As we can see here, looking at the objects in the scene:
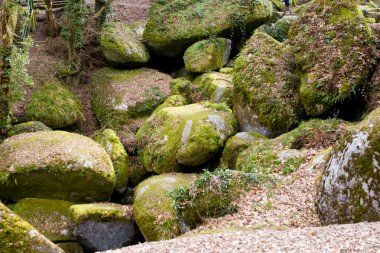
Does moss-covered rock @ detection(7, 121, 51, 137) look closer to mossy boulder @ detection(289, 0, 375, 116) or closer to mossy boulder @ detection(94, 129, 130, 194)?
mossy boulder @ detection(94, 129, 130, 194)

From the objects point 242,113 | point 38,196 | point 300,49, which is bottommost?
point 38,196

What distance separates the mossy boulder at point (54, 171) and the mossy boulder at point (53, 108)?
384 cm

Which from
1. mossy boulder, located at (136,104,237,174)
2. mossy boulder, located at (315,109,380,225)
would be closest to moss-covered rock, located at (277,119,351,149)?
mossy boulder, located at (136,104,237,174)

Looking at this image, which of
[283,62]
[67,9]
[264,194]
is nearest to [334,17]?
[283,62]

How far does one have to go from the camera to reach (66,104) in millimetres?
17812

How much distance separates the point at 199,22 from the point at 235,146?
935 centimetres

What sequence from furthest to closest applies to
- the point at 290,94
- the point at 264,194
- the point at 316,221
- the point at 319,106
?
the point at 290,94 → the point at 319,106 → the point at 264,194 → the point at 316,221

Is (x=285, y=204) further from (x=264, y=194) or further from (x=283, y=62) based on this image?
(x=283, y=62)

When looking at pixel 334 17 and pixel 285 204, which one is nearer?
pixel 285 204

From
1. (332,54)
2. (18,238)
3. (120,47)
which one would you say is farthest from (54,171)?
(332,54)

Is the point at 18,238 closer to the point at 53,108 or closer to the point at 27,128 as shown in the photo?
the point at 27,128

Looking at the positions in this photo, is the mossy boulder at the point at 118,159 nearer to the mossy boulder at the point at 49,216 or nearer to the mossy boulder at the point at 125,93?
the mossy boulder at the point at 49,216

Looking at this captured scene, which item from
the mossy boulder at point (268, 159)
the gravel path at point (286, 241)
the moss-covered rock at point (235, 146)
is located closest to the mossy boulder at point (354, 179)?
the gravel path at point (286, 241)

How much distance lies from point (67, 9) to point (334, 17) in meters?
12.4
